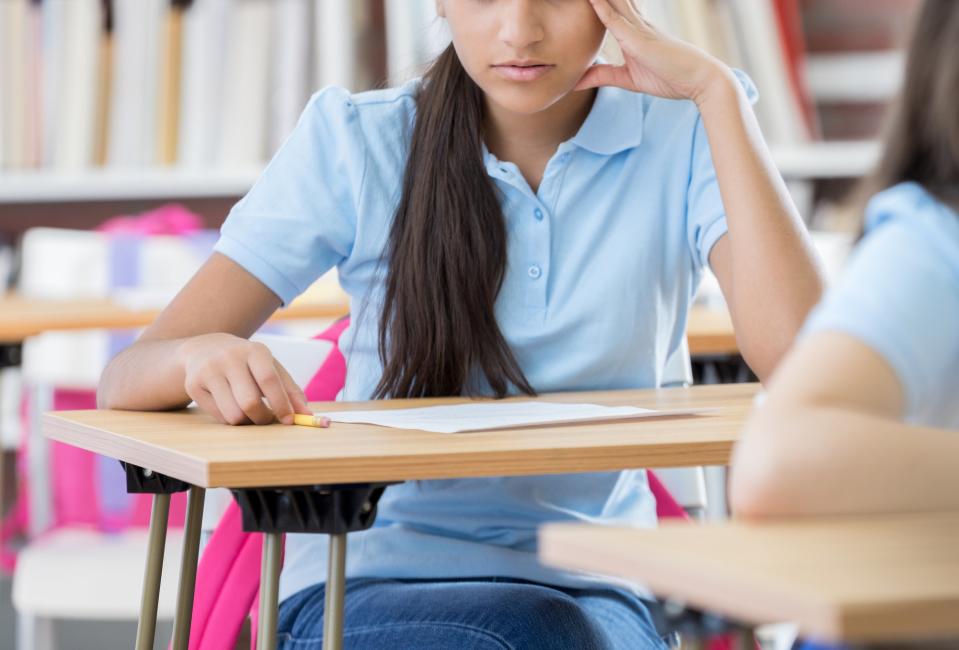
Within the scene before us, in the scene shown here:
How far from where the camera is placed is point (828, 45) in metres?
3.66

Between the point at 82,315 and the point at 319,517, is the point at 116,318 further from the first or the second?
the point at 319,517

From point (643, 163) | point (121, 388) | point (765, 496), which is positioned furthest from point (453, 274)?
point (765, 496)

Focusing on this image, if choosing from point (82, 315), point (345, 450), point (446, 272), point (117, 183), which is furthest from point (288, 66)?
point (345, 450)

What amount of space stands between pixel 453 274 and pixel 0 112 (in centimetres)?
221

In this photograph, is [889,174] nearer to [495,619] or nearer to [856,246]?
[856,246]

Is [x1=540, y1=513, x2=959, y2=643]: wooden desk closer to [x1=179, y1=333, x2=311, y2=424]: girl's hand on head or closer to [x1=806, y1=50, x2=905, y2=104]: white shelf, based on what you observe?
[x1=179, y1=333, x2=311, y2=424]: girl's hand on head

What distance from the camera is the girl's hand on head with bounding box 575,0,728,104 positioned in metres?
1.49

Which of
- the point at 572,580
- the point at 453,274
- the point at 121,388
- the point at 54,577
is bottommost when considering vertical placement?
the point at 54,577

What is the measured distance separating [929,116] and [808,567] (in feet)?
1.03

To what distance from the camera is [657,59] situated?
151 cm

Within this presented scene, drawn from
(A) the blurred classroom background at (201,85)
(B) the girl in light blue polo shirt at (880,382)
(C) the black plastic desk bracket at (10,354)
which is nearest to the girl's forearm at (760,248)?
(B) the girl in light blue polo shirt at (880,382)

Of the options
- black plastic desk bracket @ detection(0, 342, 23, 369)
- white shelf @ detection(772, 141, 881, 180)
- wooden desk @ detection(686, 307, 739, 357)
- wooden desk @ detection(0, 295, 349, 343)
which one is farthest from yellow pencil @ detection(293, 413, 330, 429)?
white shelf @ detection(772, 141, 881, 180)

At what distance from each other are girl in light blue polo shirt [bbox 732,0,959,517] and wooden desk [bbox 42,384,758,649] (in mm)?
303

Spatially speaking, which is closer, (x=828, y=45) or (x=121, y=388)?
(x=121, y=388)
